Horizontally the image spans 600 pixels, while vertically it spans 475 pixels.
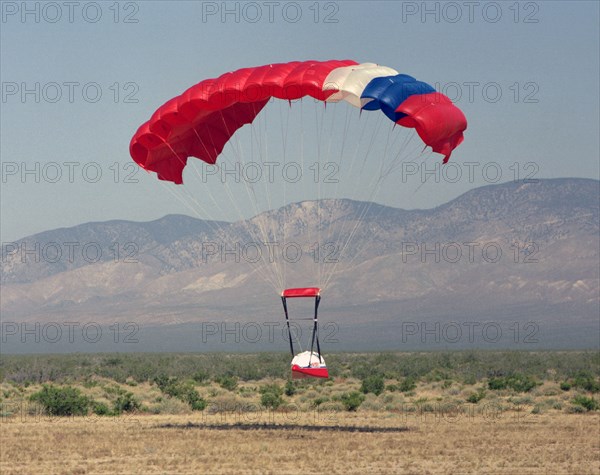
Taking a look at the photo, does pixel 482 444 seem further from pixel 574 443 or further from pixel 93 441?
pixel 93 441

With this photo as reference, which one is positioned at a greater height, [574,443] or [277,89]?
[277,89]

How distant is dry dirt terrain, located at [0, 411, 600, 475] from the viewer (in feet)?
84.8

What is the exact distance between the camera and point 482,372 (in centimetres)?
6581

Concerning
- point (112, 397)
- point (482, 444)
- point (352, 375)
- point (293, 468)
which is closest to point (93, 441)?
point (293, 468)

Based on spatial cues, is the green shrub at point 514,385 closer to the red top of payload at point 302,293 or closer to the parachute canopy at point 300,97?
the red top of payload at point 302,293

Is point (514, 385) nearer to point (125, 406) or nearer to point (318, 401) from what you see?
point (318, 401)

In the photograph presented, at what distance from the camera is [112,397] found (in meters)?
46.3

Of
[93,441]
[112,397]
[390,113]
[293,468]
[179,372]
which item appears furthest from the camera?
[179,372]

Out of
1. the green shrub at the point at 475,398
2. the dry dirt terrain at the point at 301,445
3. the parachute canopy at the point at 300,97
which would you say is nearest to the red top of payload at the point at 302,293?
the dry dirt terrain at the point at 301,445

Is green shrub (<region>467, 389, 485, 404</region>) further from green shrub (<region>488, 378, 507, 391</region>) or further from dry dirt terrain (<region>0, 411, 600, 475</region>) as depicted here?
green shrub (<region>488, 378, 507, 391</region>)

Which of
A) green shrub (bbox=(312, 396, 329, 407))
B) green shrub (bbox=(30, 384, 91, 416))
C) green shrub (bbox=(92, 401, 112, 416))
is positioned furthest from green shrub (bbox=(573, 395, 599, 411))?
green shrub (bbox=(30, 384, 91, 416))

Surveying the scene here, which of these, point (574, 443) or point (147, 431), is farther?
point (147, 431)

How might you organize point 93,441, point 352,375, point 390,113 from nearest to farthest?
point 390,113, point 93,441, point 352,375

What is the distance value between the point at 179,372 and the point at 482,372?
17.6 metres
